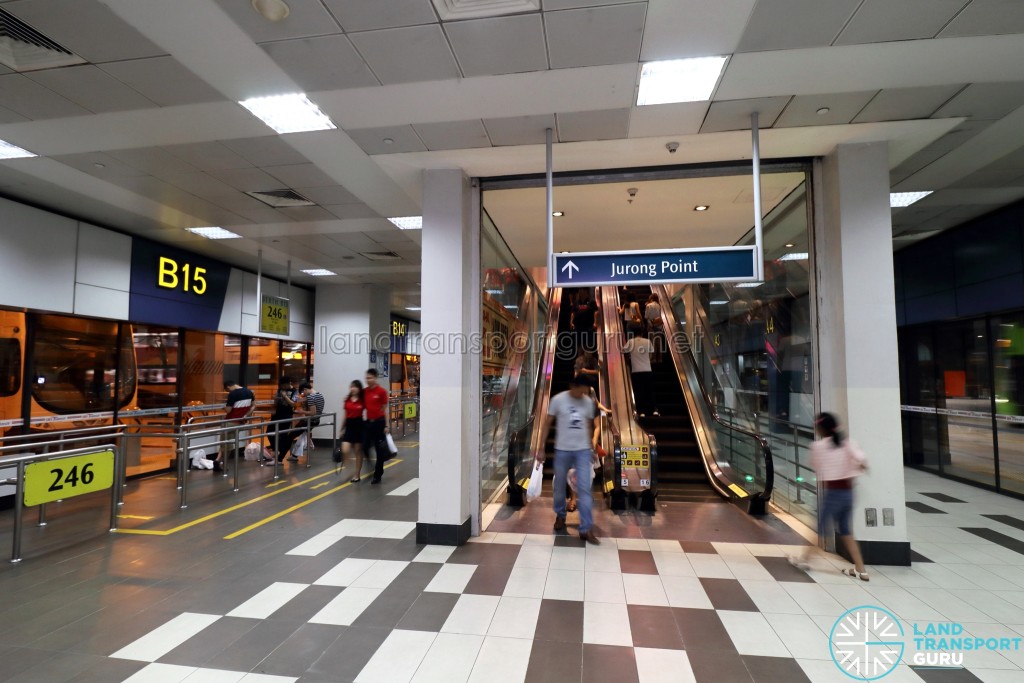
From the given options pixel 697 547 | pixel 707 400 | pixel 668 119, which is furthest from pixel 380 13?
pixel 707 400

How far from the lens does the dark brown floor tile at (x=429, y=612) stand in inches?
114

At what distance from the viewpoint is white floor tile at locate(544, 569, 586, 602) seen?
329 cm

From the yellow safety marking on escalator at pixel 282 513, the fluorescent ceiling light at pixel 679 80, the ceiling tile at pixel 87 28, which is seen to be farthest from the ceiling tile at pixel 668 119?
the yellow safety marking on escalator at pixel 282 513

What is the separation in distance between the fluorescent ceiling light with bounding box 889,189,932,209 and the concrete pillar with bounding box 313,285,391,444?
352 inches

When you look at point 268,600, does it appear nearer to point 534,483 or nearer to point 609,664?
point 609,664

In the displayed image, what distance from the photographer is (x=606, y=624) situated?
9.55 ft

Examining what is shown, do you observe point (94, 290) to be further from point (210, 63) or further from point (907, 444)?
point (907, 444)

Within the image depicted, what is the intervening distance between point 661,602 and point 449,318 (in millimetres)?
2787

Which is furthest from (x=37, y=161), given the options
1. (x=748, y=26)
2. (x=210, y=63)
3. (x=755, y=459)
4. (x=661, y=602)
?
(x=755, y=459)

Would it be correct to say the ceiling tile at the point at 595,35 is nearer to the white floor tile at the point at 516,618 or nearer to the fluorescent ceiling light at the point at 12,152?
the white floor tile at the point at 516,618

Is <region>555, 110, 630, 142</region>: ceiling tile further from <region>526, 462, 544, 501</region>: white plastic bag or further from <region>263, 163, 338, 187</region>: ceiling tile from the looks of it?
<region>526, 462, 544, 501</region>: white plastic bag

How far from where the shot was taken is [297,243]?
7.29m

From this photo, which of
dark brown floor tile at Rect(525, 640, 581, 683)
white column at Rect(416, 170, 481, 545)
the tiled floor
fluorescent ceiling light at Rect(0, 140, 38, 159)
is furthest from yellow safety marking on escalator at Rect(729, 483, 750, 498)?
fluorescent ceiling light at Rect(0, 140, 38, 159)

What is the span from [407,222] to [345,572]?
4.29m
